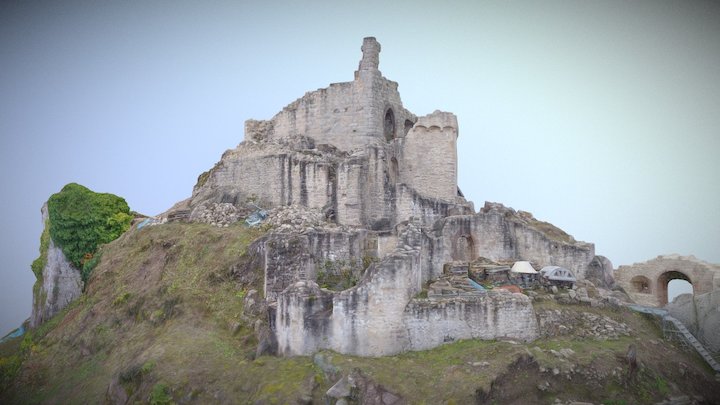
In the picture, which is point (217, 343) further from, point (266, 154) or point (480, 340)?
point (266, 154)

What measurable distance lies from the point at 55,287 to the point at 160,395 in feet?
45.8

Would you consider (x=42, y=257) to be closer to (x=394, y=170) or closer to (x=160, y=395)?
(x=160, y=395)

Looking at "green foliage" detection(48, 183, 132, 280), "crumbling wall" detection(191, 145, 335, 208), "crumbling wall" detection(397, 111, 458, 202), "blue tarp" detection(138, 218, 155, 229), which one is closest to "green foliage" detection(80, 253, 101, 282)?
"green foliage" detection(48, 183, 132, 280)

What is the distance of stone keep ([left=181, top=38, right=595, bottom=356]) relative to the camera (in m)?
17.8

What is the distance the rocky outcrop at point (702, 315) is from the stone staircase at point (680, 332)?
0.43 metres

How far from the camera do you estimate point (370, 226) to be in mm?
25562

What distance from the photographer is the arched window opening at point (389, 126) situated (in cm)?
3064

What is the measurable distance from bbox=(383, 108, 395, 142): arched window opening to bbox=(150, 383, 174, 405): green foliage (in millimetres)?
17527

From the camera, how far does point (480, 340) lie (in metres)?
17.6

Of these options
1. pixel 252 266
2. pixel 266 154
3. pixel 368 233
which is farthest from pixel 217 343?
pixel 266 154

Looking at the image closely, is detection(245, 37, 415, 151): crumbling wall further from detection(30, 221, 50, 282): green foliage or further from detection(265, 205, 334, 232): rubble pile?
detection(30, 221, 50, 282): green foliage

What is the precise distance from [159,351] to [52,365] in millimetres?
6505

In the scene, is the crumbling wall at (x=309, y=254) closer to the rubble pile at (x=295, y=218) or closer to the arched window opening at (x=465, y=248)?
the rubble pile at (x=295, y=218)

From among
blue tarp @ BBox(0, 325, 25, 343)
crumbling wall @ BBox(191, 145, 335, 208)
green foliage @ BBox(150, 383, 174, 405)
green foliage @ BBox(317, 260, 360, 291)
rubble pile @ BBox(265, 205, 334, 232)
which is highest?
crumbling wall @ BBox(191, 145, 335, 208)
